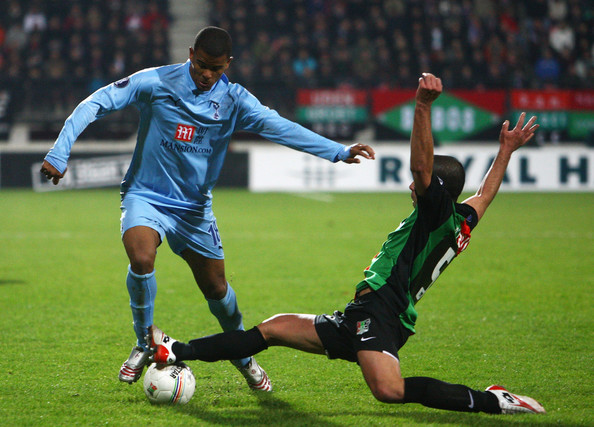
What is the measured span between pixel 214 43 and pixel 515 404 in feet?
7.82

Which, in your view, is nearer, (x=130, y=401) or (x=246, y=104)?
(x=130, y=401)

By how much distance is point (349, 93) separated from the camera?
1936 centimetres

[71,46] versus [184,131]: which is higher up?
[71,46]

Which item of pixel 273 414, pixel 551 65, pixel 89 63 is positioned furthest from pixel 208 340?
pixel 551 65

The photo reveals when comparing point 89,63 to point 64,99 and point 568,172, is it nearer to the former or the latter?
point 64,99

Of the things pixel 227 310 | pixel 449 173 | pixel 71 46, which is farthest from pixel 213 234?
pixel 71 46

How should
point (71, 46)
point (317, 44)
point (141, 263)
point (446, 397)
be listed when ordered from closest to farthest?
point (446, 397)
point (141, 263)
point (71, 46)
point (317, 44)

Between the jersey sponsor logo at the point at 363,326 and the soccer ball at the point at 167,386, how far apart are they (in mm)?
957

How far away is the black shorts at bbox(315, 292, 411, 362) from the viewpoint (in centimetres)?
379

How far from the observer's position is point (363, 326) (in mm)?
3836

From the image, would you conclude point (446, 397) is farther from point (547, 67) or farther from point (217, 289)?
point (547, 67)

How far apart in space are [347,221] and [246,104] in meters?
8.71

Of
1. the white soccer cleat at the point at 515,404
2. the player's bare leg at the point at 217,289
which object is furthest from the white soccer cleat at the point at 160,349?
the white soccer cleat at the point at 515,404

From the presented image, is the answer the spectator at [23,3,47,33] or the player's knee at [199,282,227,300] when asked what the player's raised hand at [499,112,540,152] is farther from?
the spectator at [23,3,47,33]
